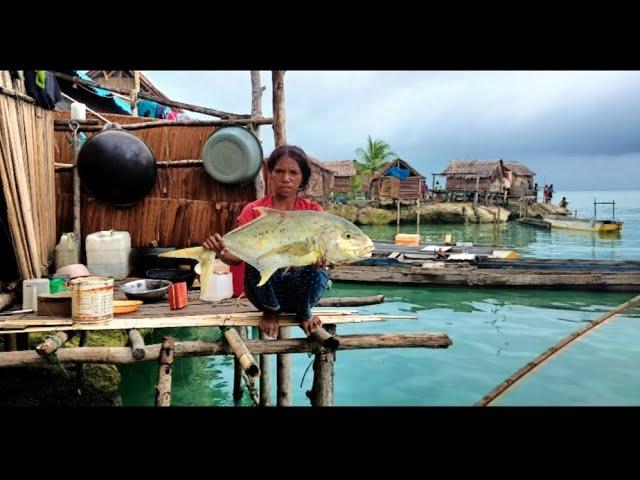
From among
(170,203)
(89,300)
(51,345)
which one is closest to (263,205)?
(89,300)

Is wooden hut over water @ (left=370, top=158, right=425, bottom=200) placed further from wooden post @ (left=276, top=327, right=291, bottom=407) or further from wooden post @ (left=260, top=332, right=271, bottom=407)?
wooden post @ (left=276, top=327, right=291, bottom=407)

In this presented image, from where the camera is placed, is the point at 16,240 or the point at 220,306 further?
the point at 16,240

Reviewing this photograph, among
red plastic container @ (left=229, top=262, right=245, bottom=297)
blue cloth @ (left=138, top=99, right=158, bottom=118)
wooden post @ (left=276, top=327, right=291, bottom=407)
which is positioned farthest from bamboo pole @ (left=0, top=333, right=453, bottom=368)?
blue cloth @ (left=138, top=99, right=158, bottom=118)

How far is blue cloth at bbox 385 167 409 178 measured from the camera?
41.0 m

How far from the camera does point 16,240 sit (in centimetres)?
526

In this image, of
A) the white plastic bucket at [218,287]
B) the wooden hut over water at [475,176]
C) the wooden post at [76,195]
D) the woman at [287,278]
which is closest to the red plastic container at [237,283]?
the white plastic bucket at [218,287]

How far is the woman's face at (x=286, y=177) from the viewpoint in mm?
3612

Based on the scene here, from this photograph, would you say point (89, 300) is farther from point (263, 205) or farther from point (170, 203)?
point (170, 203)

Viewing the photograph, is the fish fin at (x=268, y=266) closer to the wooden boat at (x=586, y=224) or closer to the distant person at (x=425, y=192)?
the wooden boat at (x=586, y=224)

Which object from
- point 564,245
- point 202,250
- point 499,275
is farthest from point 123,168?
point 564,245
